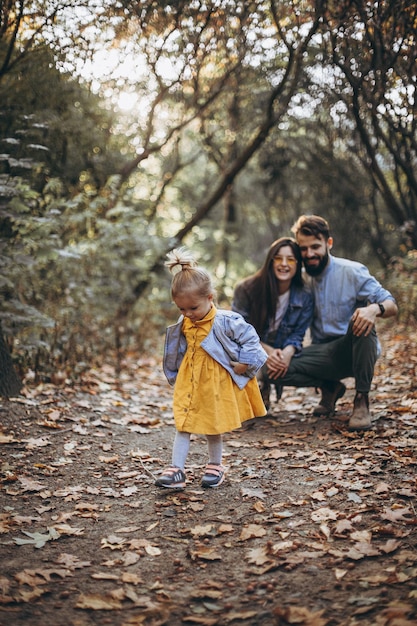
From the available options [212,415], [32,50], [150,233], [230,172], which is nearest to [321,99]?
[230,172]

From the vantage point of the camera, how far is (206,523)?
3.39 m

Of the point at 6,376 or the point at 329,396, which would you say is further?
the point at 329,396

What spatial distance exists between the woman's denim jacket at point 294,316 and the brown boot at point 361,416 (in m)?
0.76

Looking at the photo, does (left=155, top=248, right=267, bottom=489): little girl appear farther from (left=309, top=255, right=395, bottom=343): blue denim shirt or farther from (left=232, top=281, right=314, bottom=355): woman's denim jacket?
(left=309, top=255, right=395, bottom=343): blue denim shirt

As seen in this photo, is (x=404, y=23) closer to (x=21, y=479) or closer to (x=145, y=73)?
(x=145, y=73)

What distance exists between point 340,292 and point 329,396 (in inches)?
39.8

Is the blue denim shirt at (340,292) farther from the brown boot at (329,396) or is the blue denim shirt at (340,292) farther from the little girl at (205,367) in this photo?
the little girl at (205,367)

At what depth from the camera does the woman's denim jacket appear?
17.4 ft

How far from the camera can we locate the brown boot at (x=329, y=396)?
5.38 metres

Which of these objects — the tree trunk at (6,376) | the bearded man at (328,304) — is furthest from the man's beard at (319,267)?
the tree trunk at (6,376)

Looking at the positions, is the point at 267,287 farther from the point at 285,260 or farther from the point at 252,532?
the point at 252,532

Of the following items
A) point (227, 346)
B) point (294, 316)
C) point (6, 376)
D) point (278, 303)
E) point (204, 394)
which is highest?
point (278, 303)

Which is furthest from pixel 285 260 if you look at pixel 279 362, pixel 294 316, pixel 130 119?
pixel 130 119

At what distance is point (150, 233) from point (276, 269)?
562 cm
